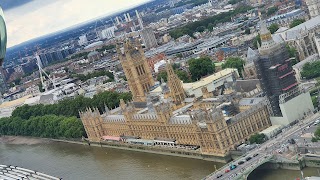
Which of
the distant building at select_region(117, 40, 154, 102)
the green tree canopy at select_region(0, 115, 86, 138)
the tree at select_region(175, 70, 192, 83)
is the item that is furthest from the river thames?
the tree at select_region(175, 70, 192, 83)

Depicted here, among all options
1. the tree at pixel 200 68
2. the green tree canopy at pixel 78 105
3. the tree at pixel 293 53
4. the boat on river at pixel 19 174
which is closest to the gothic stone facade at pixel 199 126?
the boat on river at pixel 19 174

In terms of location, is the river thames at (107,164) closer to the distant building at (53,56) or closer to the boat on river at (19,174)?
the boat on river at (19,174)

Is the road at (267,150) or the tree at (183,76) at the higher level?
the tree at (183,76)

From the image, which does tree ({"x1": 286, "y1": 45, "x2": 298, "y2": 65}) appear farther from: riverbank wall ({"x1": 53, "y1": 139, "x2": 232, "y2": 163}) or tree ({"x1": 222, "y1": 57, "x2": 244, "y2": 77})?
riverbank wall ({"x1": 53, "y1": 139, "x2": 232, "y2": 163})

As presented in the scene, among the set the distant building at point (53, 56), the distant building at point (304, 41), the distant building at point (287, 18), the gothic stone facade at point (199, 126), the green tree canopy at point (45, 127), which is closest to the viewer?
the gothic stone facade at point (199, 126)

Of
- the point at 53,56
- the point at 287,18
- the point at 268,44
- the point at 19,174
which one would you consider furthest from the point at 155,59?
the point at 53,56

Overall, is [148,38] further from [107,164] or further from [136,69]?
[107,164]
